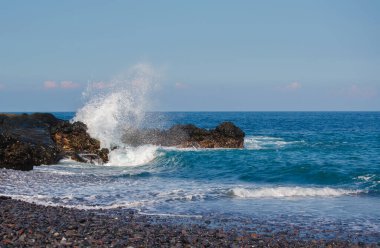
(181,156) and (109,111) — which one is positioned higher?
(109,111)

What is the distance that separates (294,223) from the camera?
9.95 meters

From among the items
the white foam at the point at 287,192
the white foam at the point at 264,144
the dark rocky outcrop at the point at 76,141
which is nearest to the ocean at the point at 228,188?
the white foam at the point at 287,192

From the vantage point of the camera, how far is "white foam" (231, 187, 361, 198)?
13711mm

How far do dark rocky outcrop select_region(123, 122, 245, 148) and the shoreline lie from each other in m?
19.8

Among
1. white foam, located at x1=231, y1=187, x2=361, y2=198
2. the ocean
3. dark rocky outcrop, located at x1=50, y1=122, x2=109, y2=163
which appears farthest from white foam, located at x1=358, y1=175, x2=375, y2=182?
dark rocky outcrop, located at x1=50, y1=122, x2=109, y2=163

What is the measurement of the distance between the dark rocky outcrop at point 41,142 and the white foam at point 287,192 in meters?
8.41

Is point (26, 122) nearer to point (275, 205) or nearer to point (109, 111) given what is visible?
point (109, 111)

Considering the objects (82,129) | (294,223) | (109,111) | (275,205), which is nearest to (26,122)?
(82,129)

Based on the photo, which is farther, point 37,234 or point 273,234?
point 273,234

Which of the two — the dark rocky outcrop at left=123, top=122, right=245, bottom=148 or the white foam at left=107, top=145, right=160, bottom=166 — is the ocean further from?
the dark rocky outcrop at left=123, top=122, right=245, bottom=148

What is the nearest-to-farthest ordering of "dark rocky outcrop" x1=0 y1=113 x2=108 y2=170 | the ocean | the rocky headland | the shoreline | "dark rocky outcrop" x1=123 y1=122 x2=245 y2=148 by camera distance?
the shoreline < the ocean < "dark rocky outcrop" x1=0 y1=113 x2=108 y2=170 < the rocky headland < "dark rocky outcrop" x1=123 y1=122 x2=245 y2=148

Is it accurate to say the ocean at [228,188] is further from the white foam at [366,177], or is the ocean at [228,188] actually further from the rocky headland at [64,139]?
the rocky headland at [64,139]

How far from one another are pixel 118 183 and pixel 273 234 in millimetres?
7969

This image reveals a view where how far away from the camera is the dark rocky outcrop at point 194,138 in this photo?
3027 cm
